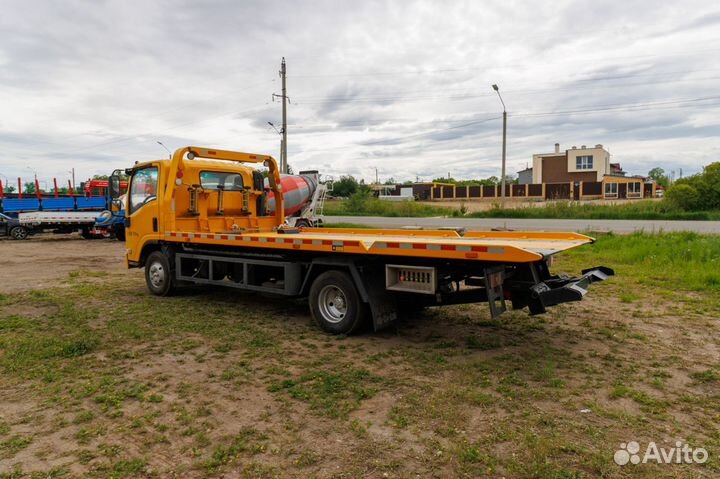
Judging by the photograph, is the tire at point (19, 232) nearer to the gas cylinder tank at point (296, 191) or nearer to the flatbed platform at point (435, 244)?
the gas cylinder tank at point (296, 191)

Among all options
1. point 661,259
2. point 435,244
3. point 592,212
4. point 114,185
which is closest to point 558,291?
point 435,244

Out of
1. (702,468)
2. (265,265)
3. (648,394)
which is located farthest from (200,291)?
(702,468)

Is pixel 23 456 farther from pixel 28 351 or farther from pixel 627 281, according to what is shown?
pixel 627 281

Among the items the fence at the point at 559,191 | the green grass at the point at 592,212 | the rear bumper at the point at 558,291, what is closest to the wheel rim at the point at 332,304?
the rear bumper at the point at 558,291

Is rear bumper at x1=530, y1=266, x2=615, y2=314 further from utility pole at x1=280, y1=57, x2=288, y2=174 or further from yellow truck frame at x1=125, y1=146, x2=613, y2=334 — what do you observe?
utility pole at x1=280, y1=57, x2=288, y2=174

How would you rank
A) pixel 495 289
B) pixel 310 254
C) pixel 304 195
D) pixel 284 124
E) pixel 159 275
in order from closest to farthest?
1. pixel 495 289
2. pixel 310 254
3. pixel 159 275
4. pixel 304 195
5. pixel 284 124

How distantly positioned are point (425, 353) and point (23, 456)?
12.2 ft

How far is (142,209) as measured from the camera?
936cm

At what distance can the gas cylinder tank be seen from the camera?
19297 millimetres

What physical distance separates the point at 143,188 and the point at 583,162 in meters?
73.5

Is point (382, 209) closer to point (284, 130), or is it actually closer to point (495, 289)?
point (284, 130)

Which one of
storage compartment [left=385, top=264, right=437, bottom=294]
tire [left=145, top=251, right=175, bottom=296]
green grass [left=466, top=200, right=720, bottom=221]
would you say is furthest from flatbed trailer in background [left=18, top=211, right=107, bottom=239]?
green grass [left=466, top=200, right=720, bottom=221]

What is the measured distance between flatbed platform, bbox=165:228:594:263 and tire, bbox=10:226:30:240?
62.8 ft

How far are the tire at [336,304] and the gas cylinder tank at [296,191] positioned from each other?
12388mm
